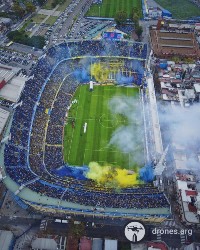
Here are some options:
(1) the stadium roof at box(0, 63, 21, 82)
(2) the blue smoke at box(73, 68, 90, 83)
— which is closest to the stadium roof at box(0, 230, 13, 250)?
(1) the stadium roof at box(0, 63, 21, 82)

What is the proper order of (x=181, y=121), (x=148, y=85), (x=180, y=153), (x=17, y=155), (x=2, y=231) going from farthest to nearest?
(x=148, y=85) < (x=181, y=121) < (x=180, y=153) < (x=17, y=155) < (x=2, y=231)

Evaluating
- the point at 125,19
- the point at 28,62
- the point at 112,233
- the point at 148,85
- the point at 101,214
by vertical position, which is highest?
the point at 125,19

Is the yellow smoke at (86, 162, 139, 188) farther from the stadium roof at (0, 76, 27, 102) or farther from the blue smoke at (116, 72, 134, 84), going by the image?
the blue smoke at (116, 72, 134, 84)

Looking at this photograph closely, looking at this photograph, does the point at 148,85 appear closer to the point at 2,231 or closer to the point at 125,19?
the point at 125,19

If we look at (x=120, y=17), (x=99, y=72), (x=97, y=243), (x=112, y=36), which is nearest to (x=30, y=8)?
(x=120, y=17)

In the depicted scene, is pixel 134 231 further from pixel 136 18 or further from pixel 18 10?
pixel 18 10

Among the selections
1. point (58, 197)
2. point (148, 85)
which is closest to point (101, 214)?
point (58, 197)

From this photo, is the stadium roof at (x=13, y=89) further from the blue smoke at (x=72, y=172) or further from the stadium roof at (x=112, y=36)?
the stadium roof at (x=112, y=36)
